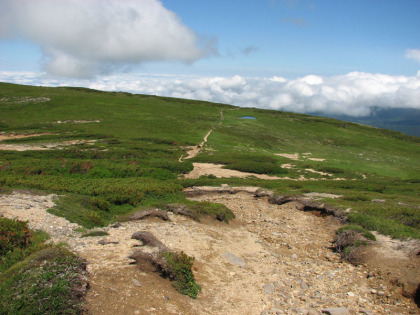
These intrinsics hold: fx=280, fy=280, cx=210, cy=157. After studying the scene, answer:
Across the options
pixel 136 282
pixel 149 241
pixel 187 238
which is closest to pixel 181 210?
pixel 187 238

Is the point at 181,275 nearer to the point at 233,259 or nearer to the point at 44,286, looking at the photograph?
the point at 233,259

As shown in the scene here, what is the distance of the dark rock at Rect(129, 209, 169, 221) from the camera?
15.5m

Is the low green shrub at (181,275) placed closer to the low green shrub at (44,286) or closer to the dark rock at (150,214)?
the low green shrub at (44,286)

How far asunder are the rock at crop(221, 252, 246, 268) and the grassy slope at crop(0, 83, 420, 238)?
21.5 feet

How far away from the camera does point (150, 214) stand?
15914mm

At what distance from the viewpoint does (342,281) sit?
11.3m

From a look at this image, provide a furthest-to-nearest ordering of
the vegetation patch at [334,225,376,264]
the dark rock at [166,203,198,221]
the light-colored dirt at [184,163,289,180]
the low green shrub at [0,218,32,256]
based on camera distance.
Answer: the light-colored dirt at [184,163,289,180]
the dark rock at [166,203,198,221]
the vegetation patch at [334,225,376,264]
the low green shrub at [0,218,32,256]

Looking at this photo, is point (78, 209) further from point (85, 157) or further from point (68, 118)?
point (68, 118)

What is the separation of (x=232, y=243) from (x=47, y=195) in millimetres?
11468

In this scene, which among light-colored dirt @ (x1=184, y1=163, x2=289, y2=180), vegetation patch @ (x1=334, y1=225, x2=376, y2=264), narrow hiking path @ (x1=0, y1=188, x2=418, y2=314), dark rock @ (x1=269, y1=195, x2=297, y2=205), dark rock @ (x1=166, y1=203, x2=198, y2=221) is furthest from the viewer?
light-colored dirt @ (x1=184, y1=163, x2=289, y2=180)

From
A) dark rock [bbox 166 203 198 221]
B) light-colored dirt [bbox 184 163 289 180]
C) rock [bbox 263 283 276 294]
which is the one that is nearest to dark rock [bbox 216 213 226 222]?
dark rock [bbox 166 203 198 221]

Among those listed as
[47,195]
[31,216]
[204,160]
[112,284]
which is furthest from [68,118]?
[112,284]

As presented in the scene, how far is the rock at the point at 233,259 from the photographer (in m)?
12.0

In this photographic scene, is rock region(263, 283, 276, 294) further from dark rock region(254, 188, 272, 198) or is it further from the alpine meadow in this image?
dark rock region(254, 188, 272, 198)
